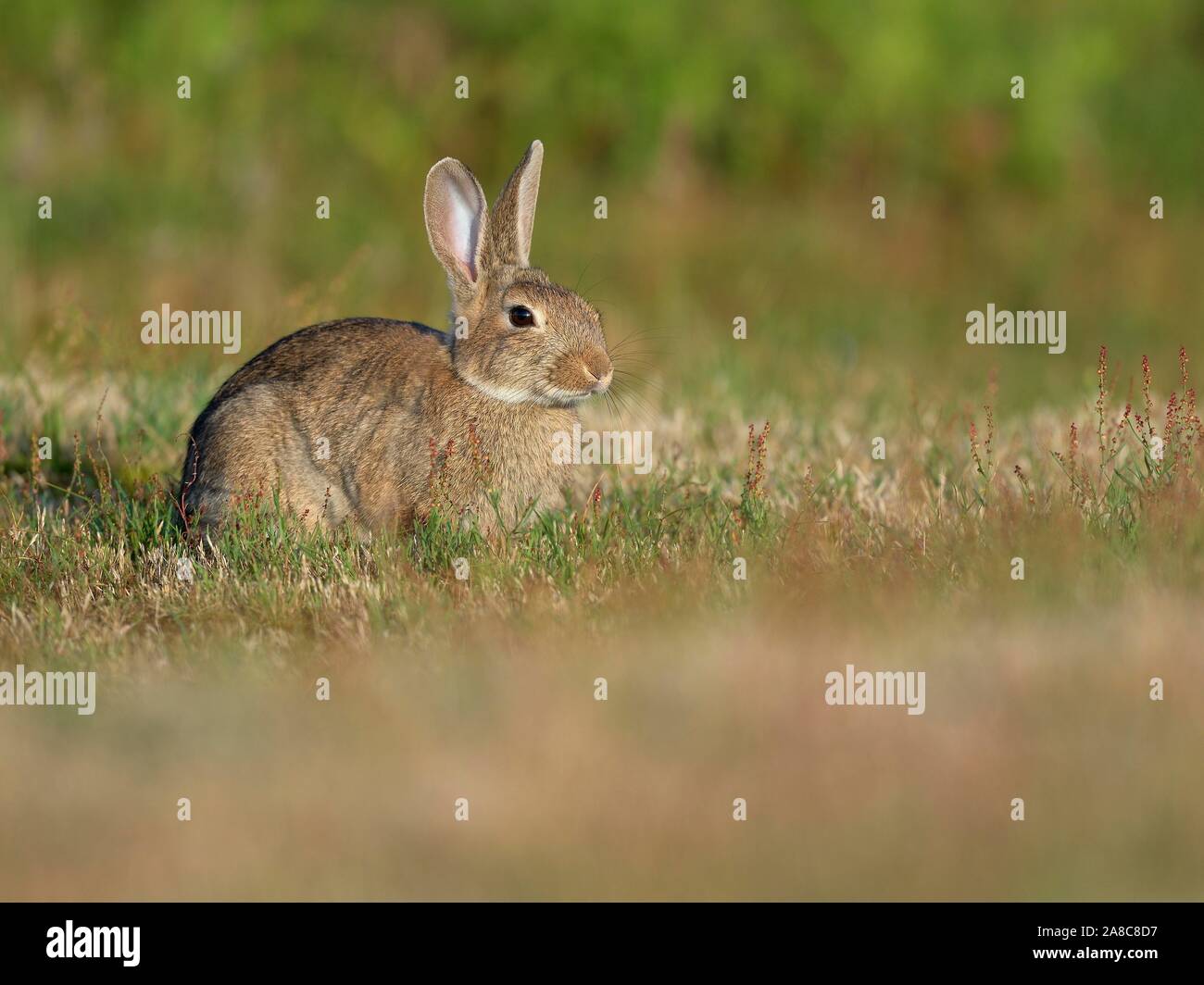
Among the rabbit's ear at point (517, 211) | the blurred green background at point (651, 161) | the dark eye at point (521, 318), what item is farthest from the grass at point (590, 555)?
the blurred green background at point (651, 161)

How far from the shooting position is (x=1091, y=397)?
9836 mm

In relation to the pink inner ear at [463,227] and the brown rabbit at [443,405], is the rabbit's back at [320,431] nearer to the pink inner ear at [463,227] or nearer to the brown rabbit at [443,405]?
the brown rabbit at [443,405]

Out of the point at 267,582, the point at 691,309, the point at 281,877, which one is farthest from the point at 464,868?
the point at 691,309

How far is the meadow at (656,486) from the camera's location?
3.97 meters

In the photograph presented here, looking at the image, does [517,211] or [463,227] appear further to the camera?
[463,227]

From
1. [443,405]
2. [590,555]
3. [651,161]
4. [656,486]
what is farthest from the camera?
[651,161]

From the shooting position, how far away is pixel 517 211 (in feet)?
22.7

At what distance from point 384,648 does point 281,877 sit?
1.65 meters

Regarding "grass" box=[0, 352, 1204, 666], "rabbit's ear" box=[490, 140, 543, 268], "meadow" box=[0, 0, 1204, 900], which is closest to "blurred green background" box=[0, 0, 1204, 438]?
"meadow" box=[0, 0, 1204, 900]

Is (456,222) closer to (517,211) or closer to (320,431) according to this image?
(517,211)

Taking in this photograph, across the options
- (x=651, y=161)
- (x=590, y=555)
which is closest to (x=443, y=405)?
(x=590, y=555)

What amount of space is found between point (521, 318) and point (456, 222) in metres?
0.55

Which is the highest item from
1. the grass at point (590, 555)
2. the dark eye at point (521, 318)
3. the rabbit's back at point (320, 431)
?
the dark eye at point (521, 318)

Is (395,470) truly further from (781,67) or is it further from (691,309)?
(781,67)
